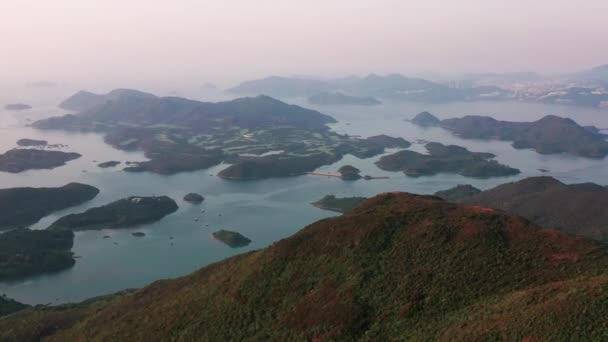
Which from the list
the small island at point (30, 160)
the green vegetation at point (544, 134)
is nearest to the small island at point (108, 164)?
the small island at point (30, 160)

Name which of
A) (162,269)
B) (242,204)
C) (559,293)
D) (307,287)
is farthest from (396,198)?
(242,204)

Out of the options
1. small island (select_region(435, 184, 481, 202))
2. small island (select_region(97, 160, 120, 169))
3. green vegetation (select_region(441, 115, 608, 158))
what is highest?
green vegetation (select_region(441, 115, 608, 158))

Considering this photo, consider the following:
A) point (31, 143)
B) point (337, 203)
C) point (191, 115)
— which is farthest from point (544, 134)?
point (31, 143)

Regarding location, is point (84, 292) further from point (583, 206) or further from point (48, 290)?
point (583, 206)

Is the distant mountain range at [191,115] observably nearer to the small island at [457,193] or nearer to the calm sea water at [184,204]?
the calm sea water at [184,204]

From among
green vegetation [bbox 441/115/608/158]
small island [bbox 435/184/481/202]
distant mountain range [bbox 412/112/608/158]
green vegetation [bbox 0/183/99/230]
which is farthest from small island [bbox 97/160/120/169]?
green vegetation [bbox 441/115/608/158]

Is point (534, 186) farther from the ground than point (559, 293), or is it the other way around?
point (559, 293)

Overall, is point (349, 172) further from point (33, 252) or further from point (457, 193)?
point (33, 252)

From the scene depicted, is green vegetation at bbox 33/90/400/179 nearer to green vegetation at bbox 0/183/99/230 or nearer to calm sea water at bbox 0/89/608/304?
calm sea water at bbox 0/89/608/304
